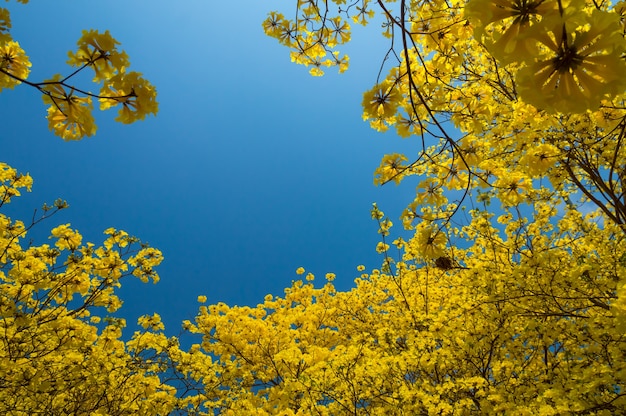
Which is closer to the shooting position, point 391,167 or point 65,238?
point 391,167

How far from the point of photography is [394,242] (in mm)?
6453

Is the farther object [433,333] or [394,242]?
[394,242]

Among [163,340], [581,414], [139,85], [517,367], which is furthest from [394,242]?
[139,85]

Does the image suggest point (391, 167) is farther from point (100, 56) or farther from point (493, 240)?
point (493, 240)

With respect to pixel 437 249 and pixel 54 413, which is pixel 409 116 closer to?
pixel 437 249

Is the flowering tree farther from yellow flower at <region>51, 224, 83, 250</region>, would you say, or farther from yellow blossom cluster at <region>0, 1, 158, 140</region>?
yellow flower at <region>51, 224, 83, 250</region>

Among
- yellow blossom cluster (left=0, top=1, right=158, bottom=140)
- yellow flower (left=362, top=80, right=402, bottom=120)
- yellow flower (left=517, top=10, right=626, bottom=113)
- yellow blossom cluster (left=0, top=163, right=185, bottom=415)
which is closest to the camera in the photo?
yellow flower (left=517, top=10, right=626, bottom=113)

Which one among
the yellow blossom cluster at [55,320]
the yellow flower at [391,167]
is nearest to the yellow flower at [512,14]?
the yellow flower at [391,167]

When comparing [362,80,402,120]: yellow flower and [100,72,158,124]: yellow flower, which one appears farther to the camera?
[362,80,402,120]: yellow flower

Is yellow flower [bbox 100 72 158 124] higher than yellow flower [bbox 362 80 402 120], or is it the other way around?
yellow flower [bbox 362 80 402 120]

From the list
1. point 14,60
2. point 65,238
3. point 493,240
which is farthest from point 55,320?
point 493,240

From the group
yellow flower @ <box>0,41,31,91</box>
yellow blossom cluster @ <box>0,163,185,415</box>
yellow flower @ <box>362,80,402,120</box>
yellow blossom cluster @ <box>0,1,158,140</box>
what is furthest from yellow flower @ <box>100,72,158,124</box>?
yellow blossom cluster @ <box>0,163,185,415</box>

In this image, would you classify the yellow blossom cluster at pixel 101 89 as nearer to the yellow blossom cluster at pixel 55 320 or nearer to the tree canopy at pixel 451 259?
the tree canopy at pixel 451 259

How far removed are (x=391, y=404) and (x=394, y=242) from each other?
2.67m
